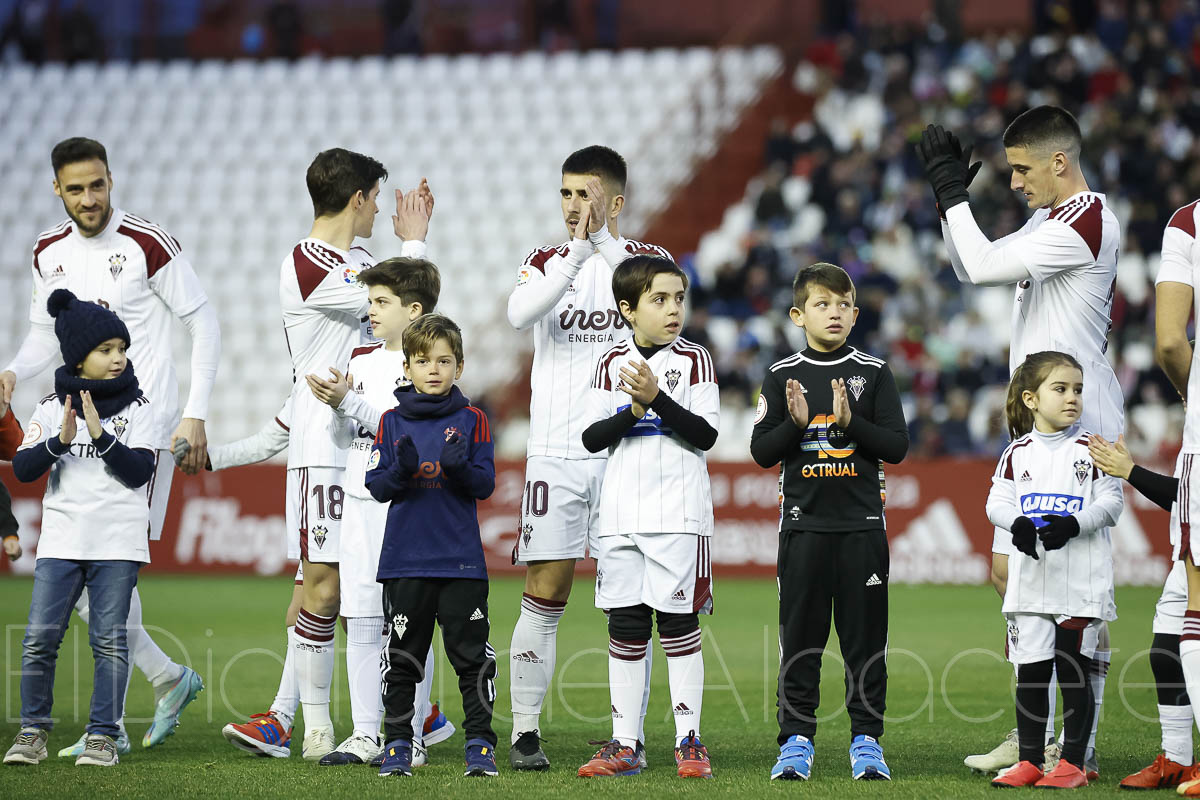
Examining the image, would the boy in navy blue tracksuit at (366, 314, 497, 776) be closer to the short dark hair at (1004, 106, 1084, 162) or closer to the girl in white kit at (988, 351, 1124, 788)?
the girl in white kit at (988, 351, 1124, 788)

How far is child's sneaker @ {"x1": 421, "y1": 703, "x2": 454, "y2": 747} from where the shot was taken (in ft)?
22.4

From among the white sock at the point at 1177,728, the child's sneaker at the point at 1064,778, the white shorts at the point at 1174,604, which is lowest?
the child's sneaker at the point at 1064,778

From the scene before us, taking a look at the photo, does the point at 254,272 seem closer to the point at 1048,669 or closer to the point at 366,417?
the point at 366,417

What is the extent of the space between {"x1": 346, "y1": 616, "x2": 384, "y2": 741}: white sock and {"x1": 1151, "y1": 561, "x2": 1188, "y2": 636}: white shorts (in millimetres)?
3316

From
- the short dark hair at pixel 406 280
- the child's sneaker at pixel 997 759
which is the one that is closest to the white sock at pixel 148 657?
the short dark hair at pixel 406 280

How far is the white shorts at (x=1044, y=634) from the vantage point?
5.57 metres

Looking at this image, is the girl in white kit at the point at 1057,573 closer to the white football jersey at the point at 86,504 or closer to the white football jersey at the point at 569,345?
the white football jersey at the point at 569,345

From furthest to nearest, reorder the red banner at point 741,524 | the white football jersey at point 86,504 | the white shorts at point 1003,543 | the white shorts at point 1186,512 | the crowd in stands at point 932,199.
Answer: the crowd in stands at point 932,199 → the red banner at point 741,524 → the white football jersey at point 86,504 → the white shorts at point 1003,543 → the white shorts at point 1186,512

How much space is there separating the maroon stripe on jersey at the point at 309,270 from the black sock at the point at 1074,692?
11.9ft

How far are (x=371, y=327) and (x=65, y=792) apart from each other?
256 centimetres

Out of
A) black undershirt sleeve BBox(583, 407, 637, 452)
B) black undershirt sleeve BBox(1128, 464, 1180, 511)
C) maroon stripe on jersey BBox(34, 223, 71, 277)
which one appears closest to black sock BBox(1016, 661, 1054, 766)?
black undershirt sleeve BBox(1128, 464, 1180, 511)

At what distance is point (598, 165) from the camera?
21.5ft

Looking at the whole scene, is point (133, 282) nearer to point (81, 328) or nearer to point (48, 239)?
point (48, 239)

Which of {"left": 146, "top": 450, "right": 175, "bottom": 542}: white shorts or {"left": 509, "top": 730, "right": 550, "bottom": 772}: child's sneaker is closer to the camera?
{"left": 509, "top": 730, "right": 550, "bottom": 772}: child's sneaker
